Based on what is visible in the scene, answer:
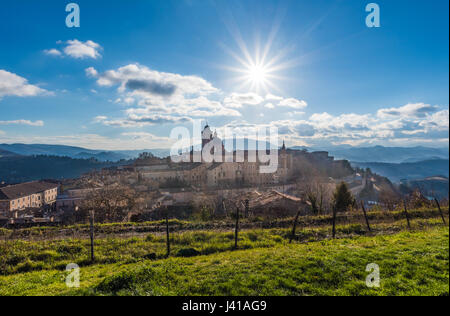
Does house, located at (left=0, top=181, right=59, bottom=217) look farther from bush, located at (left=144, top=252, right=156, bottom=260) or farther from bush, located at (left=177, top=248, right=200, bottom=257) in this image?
bush, located at (left=177, top=248, right=200, bottom=257)

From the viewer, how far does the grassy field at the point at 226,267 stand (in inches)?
180

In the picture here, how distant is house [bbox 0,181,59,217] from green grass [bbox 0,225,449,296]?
1794 centimetres

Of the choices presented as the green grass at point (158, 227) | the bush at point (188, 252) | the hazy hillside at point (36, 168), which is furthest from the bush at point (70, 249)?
the hazy hillside at point (36, 168)

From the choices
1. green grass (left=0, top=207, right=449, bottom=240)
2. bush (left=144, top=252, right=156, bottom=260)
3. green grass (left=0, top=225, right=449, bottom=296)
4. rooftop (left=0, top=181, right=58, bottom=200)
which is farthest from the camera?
rooftop (left=0, top=181, right=58, bottom=200)

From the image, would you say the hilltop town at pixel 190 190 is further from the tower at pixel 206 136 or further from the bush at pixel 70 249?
the bush at pixel 70 249

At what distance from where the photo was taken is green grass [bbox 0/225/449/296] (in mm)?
4488

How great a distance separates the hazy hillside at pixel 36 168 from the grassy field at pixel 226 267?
51.3 ft

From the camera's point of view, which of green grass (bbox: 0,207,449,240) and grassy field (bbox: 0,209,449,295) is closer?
grassy field (bbox: 0,209,449,295)

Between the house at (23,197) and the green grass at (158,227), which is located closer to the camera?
the green grass at (158,227)

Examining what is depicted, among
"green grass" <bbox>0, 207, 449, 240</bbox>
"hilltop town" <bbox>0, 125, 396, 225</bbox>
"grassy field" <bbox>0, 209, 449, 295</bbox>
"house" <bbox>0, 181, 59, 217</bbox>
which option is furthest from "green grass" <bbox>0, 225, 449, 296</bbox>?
"house" <bbox>0, 181, 59, 217</bbox>

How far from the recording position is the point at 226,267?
5.73 m
